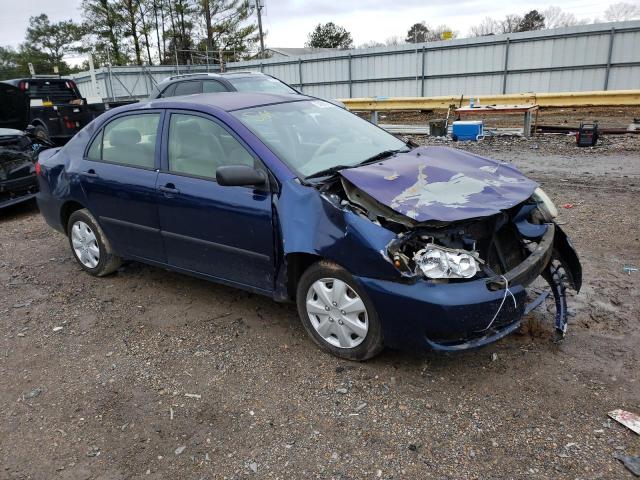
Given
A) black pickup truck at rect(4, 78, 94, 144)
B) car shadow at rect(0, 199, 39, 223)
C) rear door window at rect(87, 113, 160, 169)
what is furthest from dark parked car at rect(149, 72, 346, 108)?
black pickup truck at rect(4, 78, 94, 144)

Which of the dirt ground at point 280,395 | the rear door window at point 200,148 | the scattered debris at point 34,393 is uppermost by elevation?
the rear door window at point 200,148

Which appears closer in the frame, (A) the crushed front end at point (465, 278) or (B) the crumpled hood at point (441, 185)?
(A) the crushed front end at point (465, 278)

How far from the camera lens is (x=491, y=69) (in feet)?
61.7

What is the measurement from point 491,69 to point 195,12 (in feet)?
81.2

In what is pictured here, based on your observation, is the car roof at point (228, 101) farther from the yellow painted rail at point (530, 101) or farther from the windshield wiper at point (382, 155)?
the yellow painted rail at point (530, 101)

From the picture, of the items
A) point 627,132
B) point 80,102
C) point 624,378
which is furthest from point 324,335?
point 80,102

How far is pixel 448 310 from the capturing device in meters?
2.80

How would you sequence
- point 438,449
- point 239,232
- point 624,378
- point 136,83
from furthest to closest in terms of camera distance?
1. point 136,83
2. point 239,232
3. point 624,378
4. point 438,449

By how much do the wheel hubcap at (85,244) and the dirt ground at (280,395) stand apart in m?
Answer: 0.46

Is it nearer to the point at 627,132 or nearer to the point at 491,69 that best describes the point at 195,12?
the point at 491,69

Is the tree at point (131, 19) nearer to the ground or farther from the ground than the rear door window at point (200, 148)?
farther from the ground

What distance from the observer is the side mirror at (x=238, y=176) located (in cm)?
332

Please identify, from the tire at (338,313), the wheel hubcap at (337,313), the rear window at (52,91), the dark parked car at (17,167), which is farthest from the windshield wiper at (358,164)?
the rear window at (52,91)

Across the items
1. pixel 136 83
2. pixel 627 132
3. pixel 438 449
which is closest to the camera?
pixel 438 449
